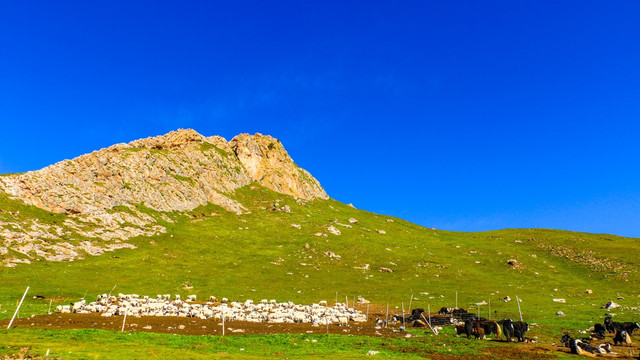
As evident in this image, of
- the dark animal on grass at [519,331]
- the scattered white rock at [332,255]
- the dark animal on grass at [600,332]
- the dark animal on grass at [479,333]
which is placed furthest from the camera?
the scattered white rock at [332,255]

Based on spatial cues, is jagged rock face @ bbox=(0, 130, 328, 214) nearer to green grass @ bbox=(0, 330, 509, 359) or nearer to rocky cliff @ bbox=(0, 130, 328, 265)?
rocky cliff @ bbox=(0, 130, 328, 265)

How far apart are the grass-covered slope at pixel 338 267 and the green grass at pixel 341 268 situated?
33 centimetres

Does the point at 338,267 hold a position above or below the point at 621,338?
above

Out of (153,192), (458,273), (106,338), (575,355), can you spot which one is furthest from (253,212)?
(575,355)

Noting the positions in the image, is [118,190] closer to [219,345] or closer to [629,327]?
[219,345]

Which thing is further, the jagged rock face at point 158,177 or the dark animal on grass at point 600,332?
the jagged rock face at point 158,177

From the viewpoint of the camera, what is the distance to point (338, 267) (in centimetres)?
9725

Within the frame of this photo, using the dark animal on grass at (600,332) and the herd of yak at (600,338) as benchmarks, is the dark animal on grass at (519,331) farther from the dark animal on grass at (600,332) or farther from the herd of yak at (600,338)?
the dark animal on grass at (600,332)

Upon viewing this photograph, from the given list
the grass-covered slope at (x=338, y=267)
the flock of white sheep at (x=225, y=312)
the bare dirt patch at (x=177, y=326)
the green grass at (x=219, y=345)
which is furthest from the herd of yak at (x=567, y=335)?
the flock of white sheep at (x=225, y=312)

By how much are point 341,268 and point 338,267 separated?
41.6 inches

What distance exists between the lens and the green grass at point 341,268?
6494 cm

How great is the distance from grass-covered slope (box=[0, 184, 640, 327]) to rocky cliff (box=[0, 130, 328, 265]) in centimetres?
538

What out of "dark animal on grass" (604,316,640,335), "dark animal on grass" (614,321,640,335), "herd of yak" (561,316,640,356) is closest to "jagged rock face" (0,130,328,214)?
"herd of yak" (561,316,640,356)

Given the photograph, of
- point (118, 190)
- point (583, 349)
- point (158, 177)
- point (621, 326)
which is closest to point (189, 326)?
point (583, 349)
